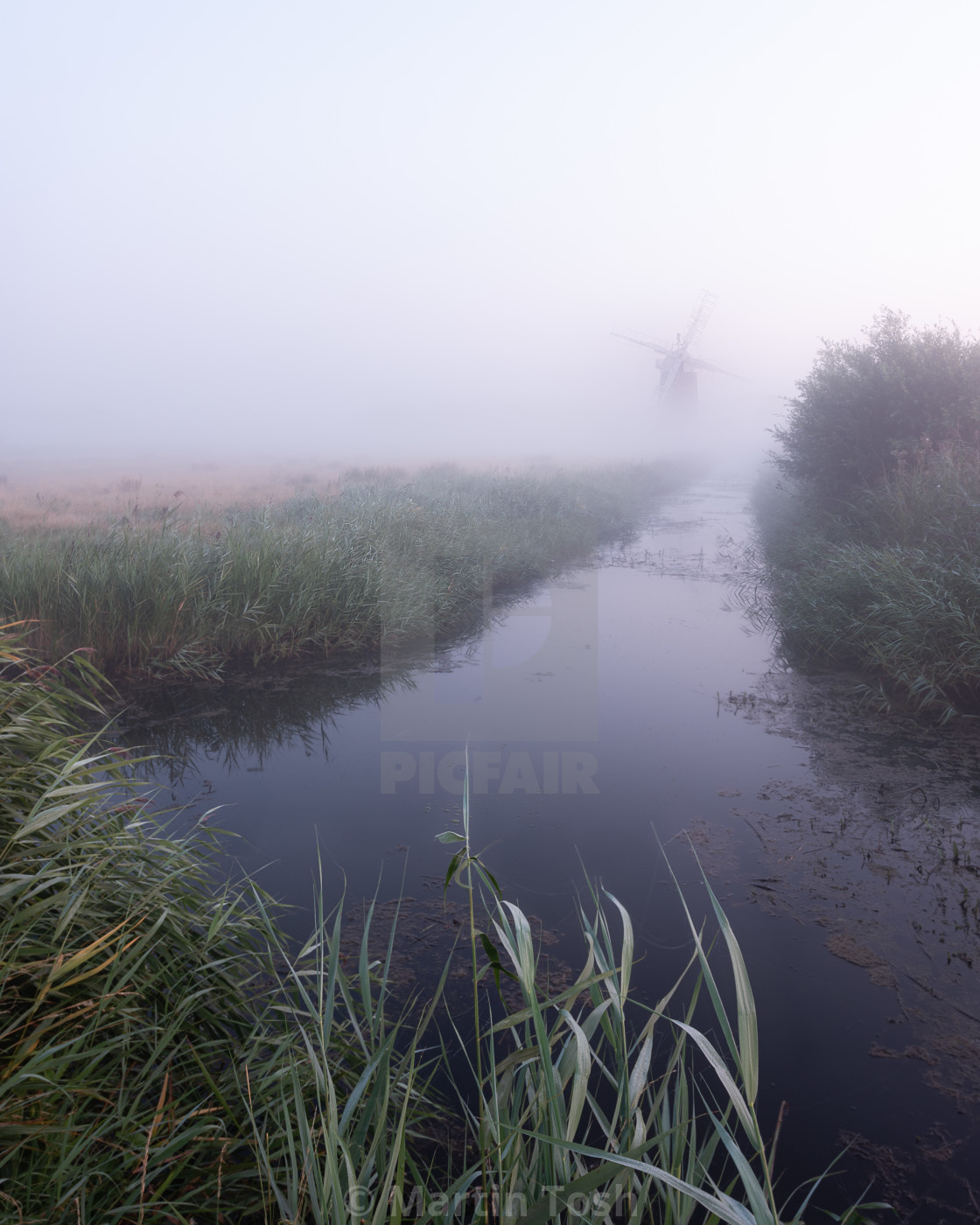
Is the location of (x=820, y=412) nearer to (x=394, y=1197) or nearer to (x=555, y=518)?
(x=555, y=518)

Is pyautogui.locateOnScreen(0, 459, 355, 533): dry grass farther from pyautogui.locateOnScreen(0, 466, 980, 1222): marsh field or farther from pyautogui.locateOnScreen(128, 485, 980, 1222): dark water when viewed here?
pyautogui.locateOnScreen(128, 485, 980, 1222): dark water

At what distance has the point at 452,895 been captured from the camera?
11.9ft

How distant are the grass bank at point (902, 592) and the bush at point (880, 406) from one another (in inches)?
25.9

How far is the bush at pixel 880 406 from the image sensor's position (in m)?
10.7

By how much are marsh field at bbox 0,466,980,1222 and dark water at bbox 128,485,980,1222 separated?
2cm

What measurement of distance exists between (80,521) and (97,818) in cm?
1137

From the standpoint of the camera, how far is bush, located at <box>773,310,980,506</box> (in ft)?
35.2

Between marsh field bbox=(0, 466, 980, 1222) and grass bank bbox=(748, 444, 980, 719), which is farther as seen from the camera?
grass bank bbox=(748, 444, 980, 719)

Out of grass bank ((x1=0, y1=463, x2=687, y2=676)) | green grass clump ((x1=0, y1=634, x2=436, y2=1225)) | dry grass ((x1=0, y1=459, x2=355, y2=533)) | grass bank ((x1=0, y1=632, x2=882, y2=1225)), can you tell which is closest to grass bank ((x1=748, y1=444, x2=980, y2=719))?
grass bank ((x1=0, y1=463, x2=687, y2=676))

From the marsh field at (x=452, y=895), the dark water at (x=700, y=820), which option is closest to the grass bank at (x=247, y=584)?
the marsh field at (x=452, y=895)

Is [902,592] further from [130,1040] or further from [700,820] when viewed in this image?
[130,1040]

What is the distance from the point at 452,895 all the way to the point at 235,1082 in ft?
6.13

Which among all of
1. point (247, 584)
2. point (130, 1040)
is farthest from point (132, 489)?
point (130, 1040)

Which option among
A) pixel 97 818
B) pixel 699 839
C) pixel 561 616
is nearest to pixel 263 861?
pixel 97 818
